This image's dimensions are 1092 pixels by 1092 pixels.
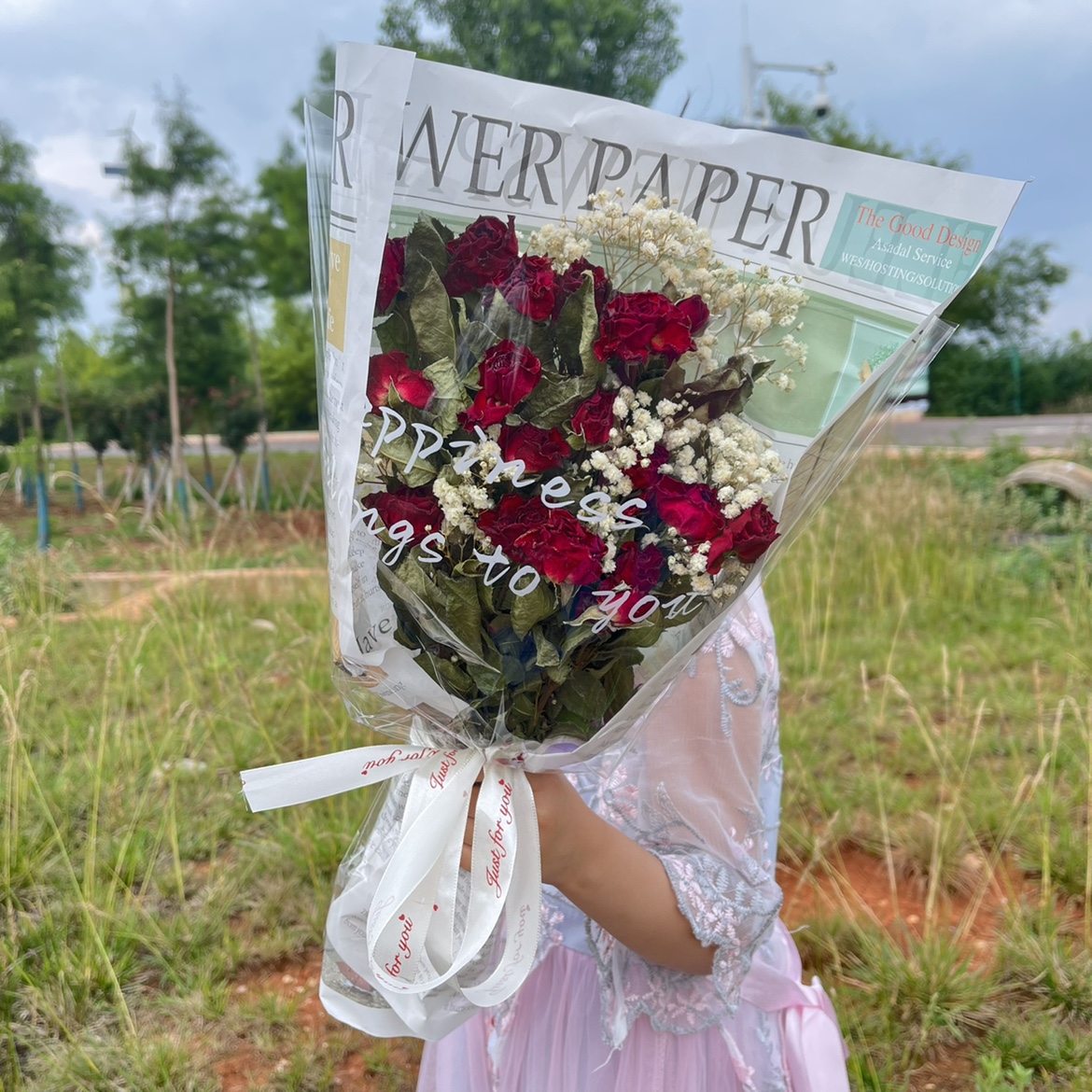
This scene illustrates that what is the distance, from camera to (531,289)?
68cm

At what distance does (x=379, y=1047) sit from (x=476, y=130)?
1748 millimetres

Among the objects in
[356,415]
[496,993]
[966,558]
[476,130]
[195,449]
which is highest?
[476,130]

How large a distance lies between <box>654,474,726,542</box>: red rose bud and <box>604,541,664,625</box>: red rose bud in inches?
1.4

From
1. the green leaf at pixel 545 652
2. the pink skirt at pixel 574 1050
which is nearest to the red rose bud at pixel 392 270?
the green leaf at pixel 545 652

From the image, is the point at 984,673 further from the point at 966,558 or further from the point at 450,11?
the point at 450,11

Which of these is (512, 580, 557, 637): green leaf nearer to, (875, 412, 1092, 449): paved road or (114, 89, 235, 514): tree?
(114, 89, 235, 514): tree

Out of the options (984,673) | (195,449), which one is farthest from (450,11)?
(984,673)

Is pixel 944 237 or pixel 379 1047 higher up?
pixel 944 237

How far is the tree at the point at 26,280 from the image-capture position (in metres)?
7.40

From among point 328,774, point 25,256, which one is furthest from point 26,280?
point 328,774

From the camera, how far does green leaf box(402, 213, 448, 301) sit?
72cm

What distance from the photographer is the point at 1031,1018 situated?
173 centimetres

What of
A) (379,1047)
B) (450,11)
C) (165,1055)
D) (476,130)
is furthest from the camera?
(450,11)

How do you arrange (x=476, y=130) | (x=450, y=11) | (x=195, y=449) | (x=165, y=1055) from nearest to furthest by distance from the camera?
(x=476, y=130), (x=165, y=1055), (x=450, y=11), (x=195, y=449)
